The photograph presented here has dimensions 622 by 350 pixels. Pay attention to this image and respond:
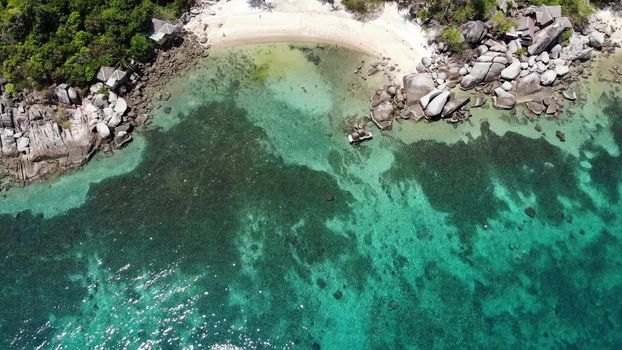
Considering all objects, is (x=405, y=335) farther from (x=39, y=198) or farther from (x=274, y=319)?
(x=39, y=198)

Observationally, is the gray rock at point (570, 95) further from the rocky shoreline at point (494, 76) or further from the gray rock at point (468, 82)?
the gray rock at point (468, 82)

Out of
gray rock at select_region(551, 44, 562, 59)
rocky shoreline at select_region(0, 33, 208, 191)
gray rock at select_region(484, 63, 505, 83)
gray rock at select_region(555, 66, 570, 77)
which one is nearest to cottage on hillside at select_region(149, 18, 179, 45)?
rocky shoreline at select_region(0, 33, 208, 191)

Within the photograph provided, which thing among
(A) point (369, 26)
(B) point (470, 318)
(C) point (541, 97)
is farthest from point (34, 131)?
(C) point (541, 97)

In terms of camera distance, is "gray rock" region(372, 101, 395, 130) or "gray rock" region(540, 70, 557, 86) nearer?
"gray rock" region(372, 101, 395, 130)

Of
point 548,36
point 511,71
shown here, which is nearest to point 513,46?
point 511,71

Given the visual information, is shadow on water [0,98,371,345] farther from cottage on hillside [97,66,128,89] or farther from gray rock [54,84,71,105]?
gray rock [54,84,71,105]

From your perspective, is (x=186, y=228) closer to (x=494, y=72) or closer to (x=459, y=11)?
(x=494, y=72)

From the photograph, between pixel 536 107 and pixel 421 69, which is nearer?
pixel 536 107
